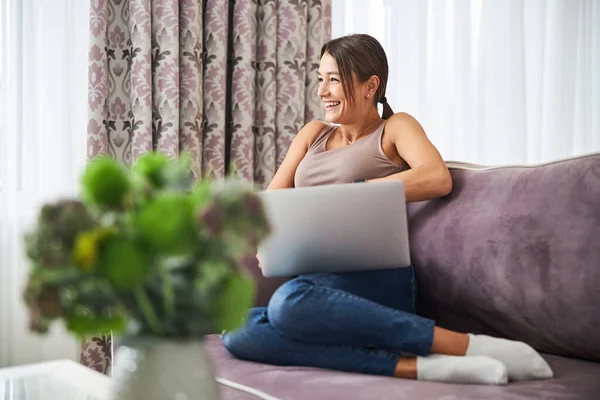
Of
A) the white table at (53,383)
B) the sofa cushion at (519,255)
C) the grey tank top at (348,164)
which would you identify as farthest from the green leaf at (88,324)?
the grey tank top at (348,164)

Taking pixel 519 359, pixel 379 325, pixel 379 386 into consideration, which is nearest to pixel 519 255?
pixel 519 359

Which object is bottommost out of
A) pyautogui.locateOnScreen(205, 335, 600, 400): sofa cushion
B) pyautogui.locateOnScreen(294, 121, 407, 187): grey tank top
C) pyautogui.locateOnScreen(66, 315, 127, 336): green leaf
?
pyautogui.locateOnScreen(205, 335, 600, 400): sofa cushion

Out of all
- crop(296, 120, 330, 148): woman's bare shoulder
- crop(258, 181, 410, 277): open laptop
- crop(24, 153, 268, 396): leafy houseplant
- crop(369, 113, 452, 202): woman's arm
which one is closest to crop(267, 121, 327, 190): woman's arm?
crop(296, 120, 330, 148): woman's bare shoulder

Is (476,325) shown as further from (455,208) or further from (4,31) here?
(4,31)

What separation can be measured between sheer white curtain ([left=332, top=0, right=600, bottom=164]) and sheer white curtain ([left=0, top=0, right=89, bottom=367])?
1198 millimetres

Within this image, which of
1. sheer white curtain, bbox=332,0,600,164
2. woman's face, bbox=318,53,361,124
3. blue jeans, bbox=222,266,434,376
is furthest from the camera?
sheer white curtain, bbox=332,0,600,164

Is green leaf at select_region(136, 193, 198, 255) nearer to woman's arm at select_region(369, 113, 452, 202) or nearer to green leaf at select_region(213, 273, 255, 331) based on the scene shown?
green leaf at select_region(213, 273, 255, 331)

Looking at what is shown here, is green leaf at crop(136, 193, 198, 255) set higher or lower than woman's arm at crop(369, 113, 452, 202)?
lower

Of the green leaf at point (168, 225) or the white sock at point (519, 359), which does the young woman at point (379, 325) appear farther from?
the green leaf at point (168, 225)

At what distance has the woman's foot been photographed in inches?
47.3

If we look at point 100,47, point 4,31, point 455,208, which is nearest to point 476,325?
point 455,208

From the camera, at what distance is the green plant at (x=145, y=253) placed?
0.53 metres

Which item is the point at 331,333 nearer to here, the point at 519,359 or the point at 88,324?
the point at 519,359

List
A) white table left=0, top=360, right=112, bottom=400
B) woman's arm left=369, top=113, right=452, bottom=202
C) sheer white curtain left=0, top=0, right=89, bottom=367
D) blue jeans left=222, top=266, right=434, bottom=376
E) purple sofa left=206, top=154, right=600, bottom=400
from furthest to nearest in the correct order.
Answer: sheer white curtain left=0, top=0, right=89, bottom=367
woman's arm left=369, top=113, right=452, bottom=202
blue jeans left=222, top=266, right=434, bottom=376
purple sofa left=206, top=154, right=600, bottom=400
white table left=0, top=360, right=112, bottom=400
